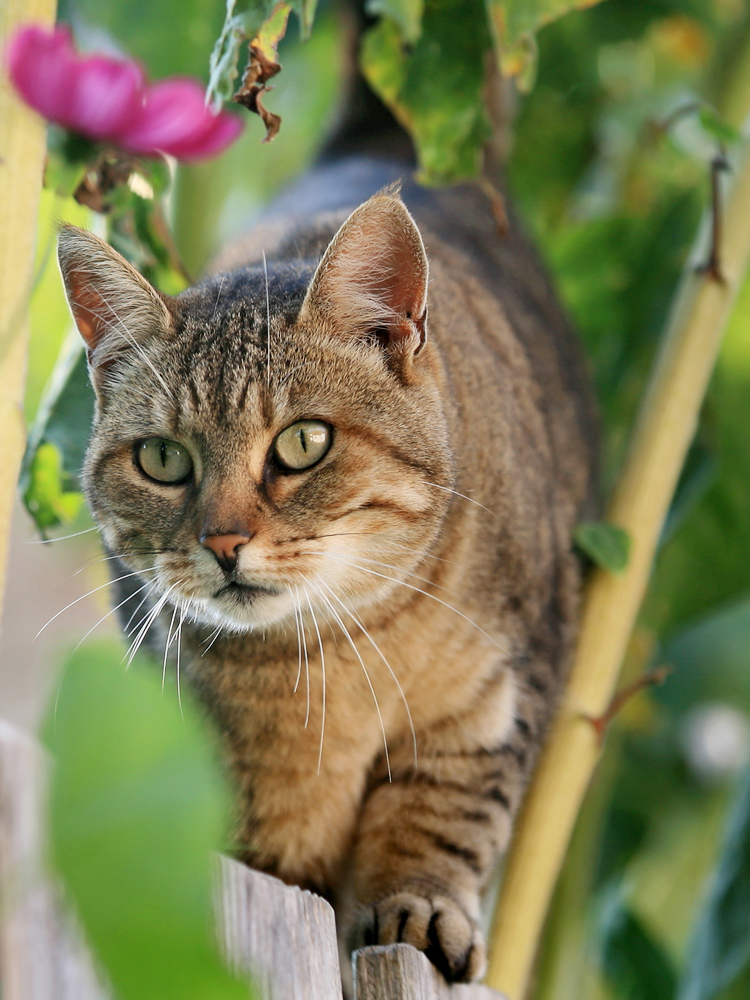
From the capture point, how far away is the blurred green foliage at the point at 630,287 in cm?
112

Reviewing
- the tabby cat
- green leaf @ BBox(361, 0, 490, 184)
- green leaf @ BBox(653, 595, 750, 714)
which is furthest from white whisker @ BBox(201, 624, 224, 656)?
green leaf @ BBox(653, 595, 750, 714)

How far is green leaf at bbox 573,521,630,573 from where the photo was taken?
1039 mm

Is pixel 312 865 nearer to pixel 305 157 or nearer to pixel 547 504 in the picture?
pixel 547 504

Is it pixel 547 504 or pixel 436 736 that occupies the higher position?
pixel 547 504

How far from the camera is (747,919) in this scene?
1.11 m

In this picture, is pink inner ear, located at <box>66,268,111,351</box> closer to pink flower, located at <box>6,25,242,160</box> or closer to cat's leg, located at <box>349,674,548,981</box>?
pink flower, located at <box>6,25,242,160</box>

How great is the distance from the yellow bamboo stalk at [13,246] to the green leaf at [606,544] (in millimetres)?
628

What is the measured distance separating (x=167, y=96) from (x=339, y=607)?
1.46 feet

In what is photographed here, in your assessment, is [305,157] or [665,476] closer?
[665,476]

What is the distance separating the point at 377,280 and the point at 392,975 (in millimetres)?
544

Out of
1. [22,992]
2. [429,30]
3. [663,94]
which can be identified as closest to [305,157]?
[663,94]

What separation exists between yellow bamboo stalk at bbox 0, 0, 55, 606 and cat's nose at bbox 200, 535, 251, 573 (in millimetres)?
168

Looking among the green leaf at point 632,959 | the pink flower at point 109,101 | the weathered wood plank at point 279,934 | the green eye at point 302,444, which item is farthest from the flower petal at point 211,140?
the green leaf at point 632,959

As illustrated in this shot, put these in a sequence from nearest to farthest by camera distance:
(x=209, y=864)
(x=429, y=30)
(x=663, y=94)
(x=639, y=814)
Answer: (x=209, y=864) < (x=429, y=30) < (x=639, y=814) < (x=663, y=94)
